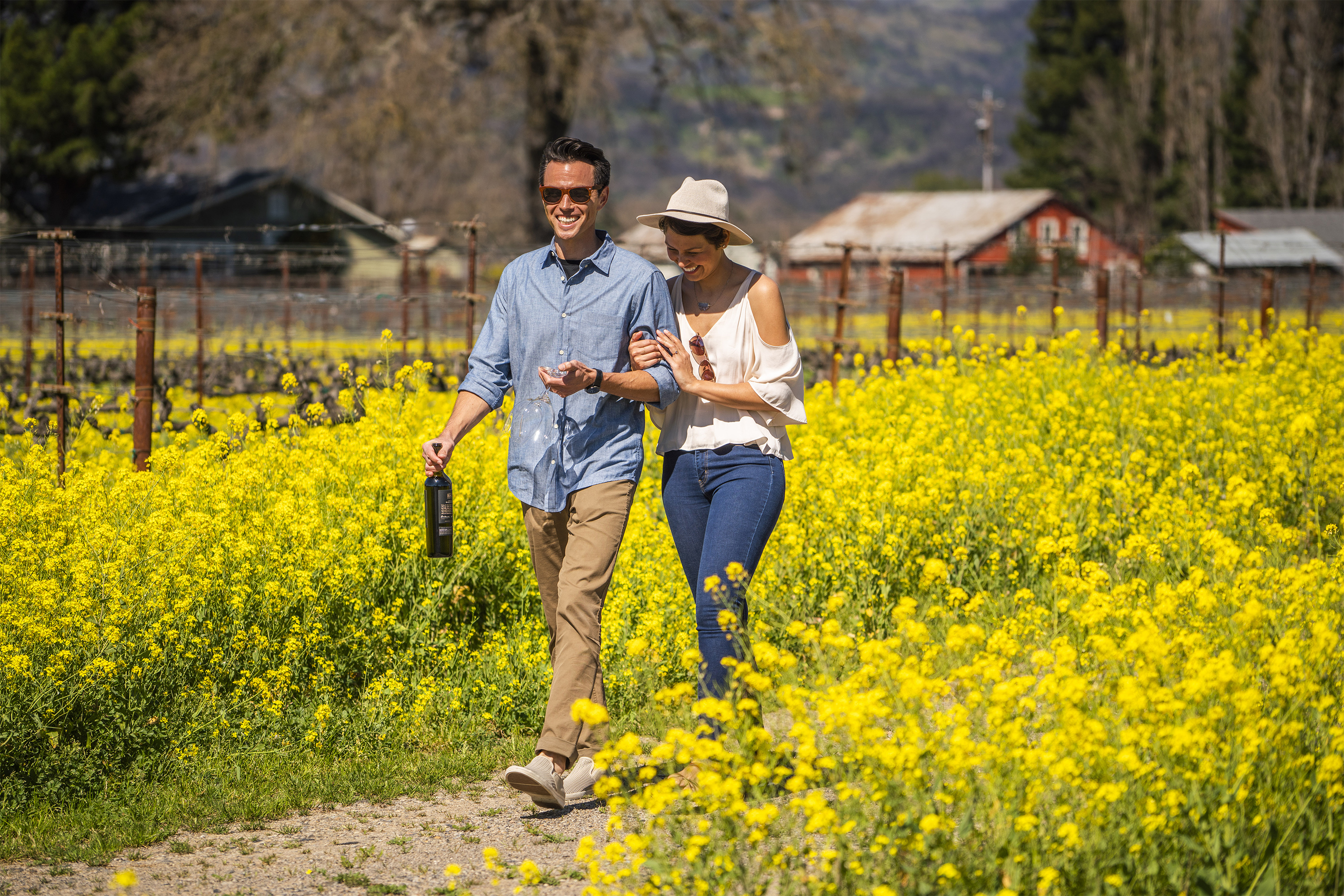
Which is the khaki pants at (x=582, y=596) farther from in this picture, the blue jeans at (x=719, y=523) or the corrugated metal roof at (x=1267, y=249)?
the corrugated metal roof at (x=1267, y=249)

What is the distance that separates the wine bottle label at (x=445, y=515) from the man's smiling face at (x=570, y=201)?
99cm

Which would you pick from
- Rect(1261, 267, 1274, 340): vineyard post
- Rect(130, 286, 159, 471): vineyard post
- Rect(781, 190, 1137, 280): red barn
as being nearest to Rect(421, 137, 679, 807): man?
Rect(130, 286, 159, 471): vineyard post

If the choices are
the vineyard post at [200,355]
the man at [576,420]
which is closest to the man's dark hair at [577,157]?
the man at [576,420]

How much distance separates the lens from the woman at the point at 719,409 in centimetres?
408

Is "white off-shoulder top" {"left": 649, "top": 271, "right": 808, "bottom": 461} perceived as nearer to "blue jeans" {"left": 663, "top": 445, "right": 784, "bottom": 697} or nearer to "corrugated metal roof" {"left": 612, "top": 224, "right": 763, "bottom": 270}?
"blue jeans" {"left": 663, "top": 445, "right": 784, "bottom": 697}

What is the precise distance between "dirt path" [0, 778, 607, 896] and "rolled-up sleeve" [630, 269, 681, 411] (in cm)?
136

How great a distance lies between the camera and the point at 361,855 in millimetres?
4000

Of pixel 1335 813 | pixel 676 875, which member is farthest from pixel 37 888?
pixel 1335 813

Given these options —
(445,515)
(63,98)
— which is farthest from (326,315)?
(445,515)

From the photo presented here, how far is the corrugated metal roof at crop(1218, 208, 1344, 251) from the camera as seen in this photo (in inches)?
1893

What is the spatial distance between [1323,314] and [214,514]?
26842 mm

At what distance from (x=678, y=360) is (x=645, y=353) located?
114mm

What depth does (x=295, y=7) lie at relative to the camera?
25672 mm

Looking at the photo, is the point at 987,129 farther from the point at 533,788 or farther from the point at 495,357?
the point at 533,788
